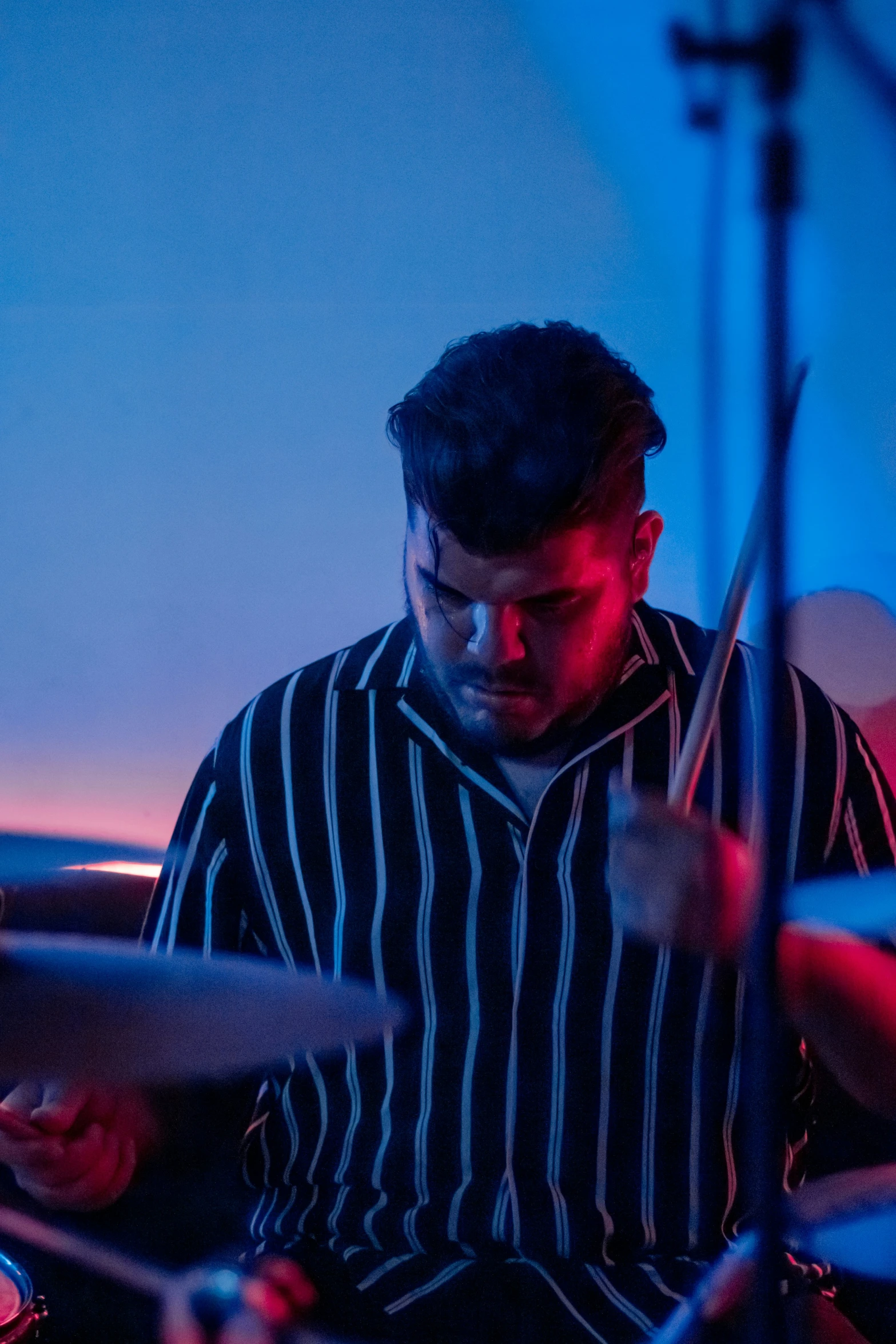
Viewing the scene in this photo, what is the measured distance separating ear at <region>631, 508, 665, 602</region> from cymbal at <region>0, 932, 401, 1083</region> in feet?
1.60

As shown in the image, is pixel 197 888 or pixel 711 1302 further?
pixel 197 888

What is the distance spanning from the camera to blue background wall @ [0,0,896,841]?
1144mm

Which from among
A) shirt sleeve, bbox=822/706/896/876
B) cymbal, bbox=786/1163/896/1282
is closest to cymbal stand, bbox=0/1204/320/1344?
cymbal, bbox=786/1163/896/1282

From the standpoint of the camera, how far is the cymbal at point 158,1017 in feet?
1.79

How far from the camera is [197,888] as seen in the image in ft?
3.12

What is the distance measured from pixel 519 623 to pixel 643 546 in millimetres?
167

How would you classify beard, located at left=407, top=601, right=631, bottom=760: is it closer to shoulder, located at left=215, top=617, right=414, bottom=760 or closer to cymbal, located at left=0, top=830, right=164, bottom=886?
shoulder, located at left=215, top=617, right=414, bottom=760

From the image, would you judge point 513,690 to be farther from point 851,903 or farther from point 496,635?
point 851,903

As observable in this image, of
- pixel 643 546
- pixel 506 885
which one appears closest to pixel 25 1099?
pixel 506 885


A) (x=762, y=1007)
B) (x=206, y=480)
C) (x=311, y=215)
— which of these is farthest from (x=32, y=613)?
(x=762, y=1007)

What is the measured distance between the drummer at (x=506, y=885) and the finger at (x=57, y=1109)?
0.07 m

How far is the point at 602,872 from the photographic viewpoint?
903 millimetres

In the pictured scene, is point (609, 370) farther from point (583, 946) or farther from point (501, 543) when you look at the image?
point (583, 946)

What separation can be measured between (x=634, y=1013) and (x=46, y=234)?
1.02 m
